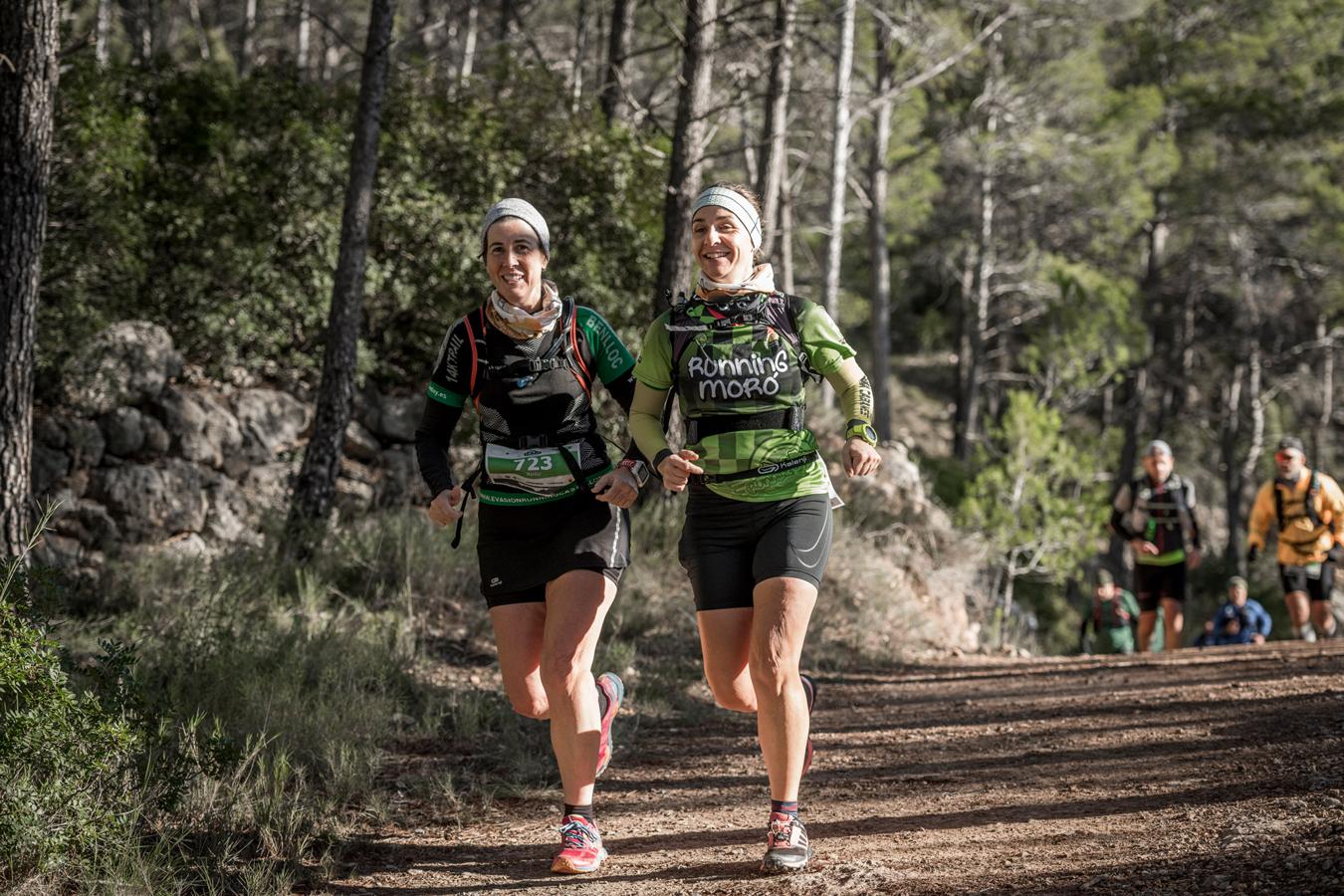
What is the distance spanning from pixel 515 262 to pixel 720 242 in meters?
0.74

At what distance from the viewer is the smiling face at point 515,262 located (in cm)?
433

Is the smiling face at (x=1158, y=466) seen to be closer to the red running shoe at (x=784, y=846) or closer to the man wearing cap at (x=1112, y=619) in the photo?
the man wearing cap at (x=1112, y=619)

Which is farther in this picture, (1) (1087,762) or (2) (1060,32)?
(2) (1060,32)

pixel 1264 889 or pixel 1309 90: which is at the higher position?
pixel 1309 90

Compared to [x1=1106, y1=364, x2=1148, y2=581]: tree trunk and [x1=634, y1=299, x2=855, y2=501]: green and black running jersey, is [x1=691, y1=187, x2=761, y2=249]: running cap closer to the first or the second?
[x1=634, y1=299, x2=855, y2=501]: green and black running jersey

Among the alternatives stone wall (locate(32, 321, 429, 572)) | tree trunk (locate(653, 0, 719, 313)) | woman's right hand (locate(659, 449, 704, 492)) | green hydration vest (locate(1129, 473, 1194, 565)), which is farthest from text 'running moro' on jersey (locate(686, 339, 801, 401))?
green hydration vest (locate(1129, 473, 1194, 565))

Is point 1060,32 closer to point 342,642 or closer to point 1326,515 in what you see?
point 1326,515

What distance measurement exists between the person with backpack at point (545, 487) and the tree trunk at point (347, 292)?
520 cm

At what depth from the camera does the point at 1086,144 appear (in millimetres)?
26078

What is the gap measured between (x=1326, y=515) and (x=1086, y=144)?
17.5 meters

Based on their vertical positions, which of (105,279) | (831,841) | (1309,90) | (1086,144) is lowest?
(831,841)

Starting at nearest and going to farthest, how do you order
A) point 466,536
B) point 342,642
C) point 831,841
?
point 831,841
point 342,642
point 466,536

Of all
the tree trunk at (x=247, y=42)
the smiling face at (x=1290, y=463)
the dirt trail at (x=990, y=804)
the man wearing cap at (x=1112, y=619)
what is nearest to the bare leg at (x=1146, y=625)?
the smiling face at (x=1290, y=463)

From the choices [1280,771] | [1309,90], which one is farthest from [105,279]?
[1309,90]
